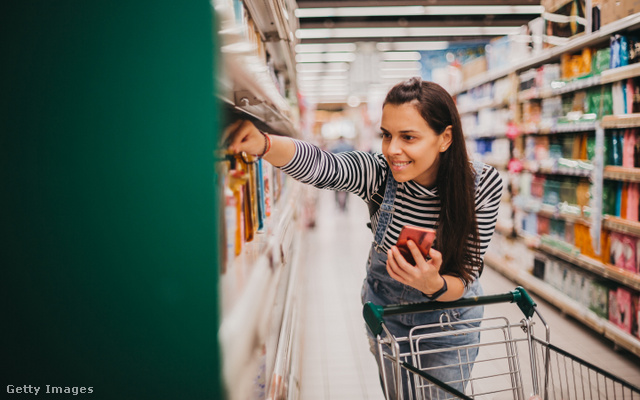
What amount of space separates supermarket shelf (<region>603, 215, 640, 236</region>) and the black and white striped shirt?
195cm

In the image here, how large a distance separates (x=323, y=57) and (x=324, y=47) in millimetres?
798

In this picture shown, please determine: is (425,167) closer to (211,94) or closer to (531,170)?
(211,94)

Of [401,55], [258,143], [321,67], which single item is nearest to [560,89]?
[258,143]

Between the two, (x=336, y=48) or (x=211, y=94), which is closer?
(x=211, y=94)

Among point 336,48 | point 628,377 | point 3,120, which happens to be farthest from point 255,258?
point 336,48

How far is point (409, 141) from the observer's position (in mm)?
1295

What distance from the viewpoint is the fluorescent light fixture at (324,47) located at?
989 centimetres

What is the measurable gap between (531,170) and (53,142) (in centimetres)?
428

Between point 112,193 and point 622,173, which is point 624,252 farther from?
point 112,193

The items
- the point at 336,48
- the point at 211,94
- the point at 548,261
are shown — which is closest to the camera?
the point at 211,94

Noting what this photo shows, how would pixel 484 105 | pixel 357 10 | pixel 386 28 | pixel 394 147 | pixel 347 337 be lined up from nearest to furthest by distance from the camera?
pixel 394 147, pixel 347 337, pixel 484 105, pixel 357 10, pixel 386 28

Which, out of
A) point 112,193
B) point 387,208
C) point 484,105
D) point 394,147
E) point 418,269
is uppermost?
point 484,105

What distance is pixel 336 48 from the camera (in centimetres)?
1018

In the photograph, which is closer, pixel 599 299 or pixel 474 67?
pixel 599 299
